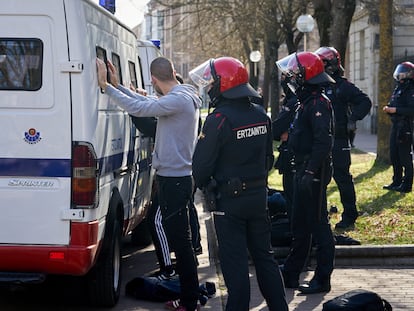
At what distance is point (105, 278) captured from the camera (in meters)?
6.34

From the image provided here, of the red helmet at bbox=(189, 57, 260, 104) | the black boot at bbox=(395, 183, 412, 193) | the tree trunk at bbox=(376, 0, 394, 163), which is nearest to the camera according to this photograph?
the red helmet at bbox=(189, 57, 260, 104)

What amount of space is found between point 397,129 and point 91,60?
7.68m

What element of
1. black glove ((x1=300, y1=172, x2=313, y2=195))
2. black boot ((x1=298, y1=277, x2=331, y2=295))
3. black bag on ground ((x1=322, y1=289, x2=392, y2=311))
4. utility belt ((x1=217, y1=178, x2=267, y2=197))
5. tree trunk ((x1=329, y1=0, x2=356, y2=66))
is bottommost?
black boot ((x1=298, y1=277, x2=331, y2=295))

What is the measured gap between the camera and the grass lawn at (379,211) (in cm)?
893

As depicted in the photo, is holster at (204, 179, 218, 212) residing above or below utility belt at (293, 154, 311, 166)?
below

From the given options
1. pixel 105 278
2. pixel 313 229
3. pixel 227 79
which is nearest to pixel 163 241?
pixel 105 278

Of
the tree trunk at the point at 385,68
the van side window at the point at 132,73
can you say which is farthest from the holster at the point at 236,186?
the tree trunk at the point at 385,68

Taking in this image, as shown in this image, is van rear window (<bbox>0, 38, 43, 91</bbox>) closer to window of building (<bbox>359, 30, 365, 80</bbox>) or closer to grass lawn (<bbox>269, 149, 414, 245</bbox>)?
grass lawn (<bbox>269, 149, 414, 245</bbox>)

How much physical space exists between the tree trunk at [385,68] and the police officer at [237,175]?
1129cm

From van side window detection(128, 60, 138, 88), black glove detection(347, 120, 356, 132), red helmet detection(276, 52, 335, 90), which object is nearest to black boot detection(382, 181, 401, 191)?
black glove detection(347, 120, 356, 132)

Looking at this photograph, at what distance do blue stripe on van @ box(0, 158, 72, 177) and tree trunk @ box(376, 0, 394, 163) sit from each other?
38.3 ft

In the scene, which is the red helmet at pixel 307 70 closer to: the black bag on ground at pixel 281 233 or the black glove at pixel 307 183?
the black glove at pixel 307 183

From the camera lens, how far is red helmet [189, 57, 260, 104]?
17.8 feet

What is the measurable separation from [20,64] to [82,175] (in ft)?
3.07
